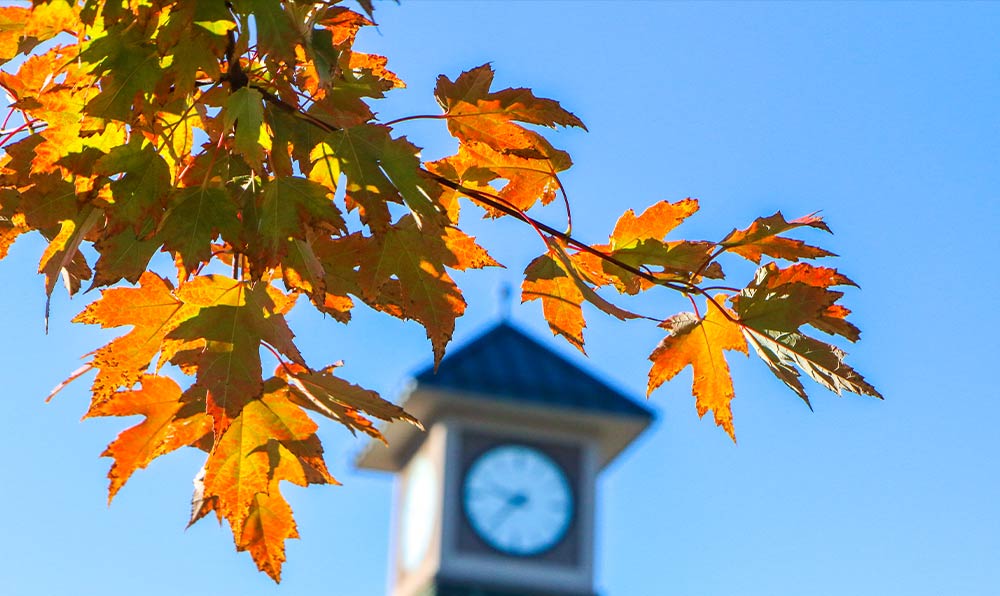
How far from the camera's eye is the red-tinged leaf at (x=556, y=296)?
115 centimetres

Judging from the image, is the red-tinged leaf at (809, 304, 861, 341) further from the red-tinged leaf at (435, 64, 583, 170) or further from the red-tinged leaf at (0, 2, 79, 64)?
the red-tinged leaf at (0, 2, 79, 64)

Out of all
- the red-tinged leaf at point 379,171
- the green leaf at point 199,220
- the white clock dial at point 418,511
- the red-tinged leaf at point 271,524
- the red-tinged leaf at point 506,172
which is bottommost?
the red-tinged leaf at point 271,524

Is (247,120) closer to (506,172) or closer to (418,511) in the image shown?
(506,172)

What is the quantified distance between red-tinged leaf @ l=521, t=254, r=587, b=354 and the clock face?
1629 cm

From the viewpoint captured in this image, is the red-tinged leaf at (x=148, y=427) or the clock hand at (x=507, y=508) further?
the clock hand at (x=507, y=508)

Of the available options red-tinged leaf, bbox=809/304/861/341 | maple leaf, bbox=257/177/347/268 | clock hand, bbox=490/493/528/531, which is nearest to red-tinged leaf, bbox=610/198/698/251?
red-tinged leaf, bbox=809/304/861/341

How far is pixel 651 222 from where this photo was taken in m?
1.14

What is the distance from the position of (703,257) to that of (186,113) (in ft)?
1.42

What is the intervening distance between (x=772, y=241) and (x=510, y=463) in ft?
54.0

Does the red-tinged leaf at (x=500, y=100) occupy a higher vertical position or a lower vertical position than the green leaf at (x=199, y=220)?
higher

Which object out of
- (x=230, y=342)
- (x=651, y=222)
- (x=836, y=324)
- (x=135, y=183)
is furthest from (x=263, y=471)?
(x=836, y=324)

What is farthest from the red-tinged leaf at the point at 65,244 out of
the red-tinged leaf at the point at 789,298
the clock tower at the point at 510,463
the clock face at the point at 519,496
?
the clock face at the point at 519,496

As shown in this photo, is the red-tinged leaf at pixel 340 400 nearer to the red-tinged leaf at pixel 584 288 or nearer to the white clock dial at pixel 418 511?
the red-tinged leaf at pixel 584 288

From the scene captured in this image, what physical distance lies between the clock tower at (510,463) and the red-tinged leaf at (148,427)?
49.4ft
